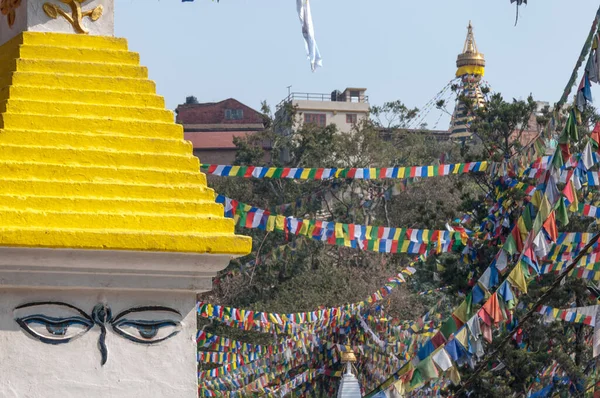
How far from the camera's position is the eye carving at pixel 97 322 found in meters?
5.22

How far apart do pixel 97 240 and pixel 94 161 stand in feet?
1.50

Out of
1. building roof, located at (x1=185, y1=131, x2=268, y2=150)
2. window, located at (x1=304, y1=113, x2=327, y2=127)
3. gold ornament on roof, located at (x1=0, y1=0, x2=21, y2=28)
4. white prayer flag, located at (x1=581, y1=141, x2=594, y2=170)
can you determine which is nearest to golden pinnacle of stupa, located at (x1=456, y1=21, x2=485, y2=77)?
window, located at (x1=304, y1=113, x2=327, y2=127)

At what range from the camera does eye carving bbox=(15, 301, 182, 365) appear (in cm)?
522

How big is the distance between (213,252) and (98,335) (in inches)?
24.9

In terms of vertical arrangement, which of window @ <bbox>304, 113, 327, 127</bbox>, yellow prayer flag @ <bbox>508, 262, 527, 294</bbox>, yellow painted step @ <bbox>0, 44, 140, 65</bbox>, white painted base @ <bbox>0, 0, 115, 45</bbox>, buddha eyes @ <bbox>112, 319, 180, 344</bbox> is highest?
window @ <bbox>304, 113, 327, 127</bbox>

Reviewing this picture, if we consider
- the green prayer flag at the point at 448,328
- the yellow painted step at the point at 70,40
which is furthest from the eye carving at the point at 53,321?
the green prayer flag at the point at 448,328

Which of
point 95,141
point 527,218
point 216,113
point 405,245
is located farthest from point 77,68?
point 216,113

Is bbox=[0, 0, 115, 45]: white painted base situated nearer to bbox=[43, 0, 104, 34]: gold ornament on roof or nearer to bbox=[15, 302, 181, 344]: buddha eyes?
bbox=[43, 0, 104, 34]: gold ornament on roof

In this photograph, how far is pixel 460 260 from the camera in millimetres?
18609

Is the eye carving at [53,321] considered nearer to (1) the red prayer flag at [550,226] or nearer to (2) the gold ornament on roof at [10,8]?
(2) the gold ornament on roof at [10,8]

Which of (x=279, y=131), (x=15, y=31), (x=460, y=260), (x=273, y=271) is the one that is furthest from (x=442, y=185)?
(x=15, y=31)

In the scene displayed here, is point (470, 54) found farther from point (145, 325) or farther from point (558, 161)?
point (145, 325)

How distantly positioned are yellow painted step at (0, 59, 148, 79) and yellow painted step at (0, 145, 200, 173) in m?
0.53

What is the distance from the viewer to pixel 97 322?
17.4 ft
